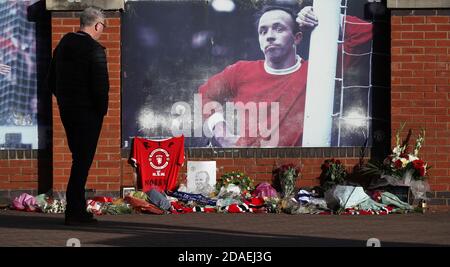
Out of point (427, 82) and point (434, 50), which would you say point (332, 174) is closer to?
point (427, 82)

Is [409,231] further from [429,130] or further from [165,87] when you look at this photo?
[165,87]

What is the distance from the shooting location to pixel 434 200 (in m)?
14.7

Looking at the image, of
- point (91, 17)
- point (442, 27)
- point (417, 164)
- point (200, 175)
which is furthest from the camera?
point (200, 175)

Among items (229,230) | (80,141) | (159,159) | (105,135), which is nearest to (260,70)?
(159,159)

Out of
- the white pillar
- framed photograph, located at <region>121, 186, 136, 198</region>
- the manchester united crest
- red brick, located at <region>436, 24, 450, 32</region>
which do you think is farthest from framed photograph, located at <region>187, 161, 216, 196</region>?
red brick, located at <region>436, 24, 450, 32</region>

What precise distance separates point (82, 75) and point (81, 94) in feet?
0.64

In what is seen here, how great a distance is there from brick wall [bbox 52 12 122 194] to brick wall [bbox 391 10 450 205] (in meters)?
3.70

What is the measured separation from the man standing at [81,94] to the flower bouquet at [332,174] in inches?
173

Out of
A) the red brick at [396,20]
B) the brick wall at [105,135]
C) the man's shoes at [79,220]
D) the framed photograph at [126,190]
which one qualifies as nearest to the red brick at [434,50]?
the red brick at [396,20]

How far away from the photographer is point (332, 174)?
48.3 feet

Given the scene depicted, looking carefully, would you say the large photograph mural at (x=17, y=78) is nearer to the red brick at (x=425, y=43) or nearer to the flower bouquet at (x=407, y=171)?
the flower bouquet at (x=407, y=171)

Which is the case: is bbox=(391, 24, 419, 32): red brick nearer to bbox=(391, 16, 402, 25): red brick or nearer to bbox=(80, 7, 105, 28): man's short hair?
bbox=(391, 16, 402, 25): red brick

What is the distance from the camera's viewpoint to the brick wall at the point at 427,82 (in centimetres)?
1469

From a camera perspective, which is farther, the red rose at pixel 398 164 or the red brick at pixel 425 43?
the red brick at pixel 425 43
